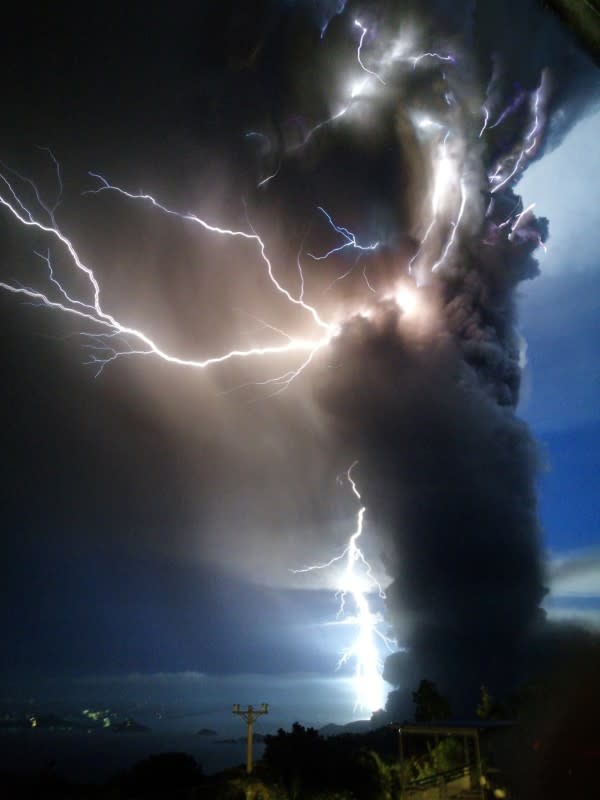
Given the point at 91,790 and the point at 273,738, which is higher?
Answer: the point at 273,738

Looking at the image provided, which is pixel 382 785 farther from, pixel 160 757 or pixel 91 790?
pixel 160 757

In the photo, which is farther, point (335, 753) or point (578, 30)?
point (335, 753)

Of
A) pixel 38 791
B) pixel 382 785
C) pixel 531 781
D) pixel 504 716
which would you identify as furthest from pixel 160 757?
pixel 531 781

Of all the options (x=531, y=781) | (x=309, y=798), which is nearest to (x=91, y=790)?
(x=309, y=798)

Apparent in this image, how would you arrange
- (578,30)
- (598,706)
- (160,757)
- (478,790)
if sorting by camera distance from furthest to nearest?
(160,757)
(598,706)
(478,790)
(578,30)

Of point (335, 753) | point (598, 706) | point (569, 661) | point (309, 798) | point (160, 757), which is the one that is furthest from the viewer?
point (569, 661)

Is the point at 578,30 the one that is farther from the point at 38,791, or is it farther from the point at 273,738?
the point at 38,791

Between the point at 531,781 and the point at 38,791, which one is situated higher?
the point at 531,781

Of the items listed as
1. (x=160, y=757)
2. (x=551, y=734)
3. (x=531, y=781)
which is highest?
(x=551, y=734)

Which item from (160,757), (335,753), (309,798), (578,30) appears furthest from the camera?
(160,757)
